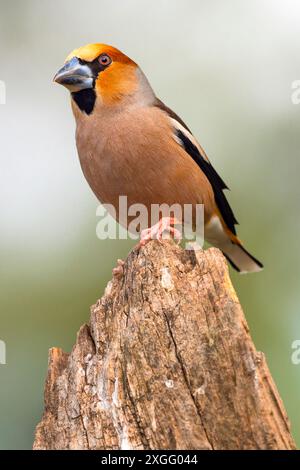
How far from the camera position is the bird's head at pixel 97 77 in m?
6.11

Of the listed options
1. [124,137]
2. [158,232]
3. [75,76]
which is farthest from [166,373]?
[75,76]

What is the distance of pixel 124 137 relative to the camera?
6.07 m

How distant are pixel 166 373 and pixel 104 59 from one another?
10.4 ft

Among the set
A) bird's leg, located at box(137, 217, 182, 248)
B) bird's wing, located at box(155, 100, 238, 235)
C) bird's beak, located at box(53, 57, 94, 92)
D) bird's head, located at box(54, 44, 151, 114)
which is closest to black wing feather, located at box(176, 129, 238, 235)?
bird's wing, located at box(155, 100, 238, 235)

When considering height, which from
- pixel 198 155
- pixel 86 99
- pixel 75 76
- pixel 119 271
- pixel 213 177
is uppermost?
pixel 75 76

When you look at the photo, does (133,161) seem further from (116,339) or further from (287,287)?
(287,287)

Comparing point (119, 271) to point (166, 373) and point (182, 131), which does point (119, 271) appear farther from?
point (182, 131)

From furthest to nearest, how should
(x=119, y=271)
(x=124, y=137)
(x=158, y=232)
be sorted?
1. (x=124, y=137)
2. (x=158, y=232)
3. (x=119, y=271)

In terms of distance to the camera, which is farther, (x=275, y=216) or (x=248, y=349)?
(x=275, y=216)

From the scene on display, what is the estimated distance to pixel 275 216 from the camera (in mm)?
8781

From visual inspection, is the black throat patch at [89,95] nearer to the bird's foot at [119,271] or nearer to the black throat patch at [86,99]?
the black throat patch at [86,99]

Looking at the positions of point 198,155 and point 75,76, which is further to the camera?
Answer: point 198,155
